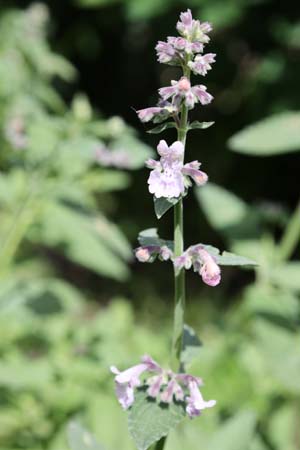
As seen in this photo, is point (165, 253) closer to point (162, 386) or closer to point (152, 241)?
point (152, 241)

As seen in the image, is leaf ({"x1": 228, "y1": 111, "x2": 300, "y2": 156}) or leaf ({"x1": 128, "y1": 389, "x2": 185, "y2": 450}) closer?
leaf ({"x1": 128, "y1": 389, "x2": 185, "y2": 450})

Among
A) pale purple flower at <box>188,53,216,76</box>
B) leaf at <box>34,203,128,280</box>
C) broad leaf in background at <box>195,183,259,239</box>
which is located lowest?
pale purple flower at <box>188,53,216,76</box>

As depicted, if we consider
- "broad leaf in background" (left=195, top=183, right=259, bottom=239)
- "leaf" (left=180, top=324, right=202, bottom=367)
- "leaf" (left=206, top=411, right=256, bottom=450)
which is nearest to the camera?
"leaf" (left=180, top=324, right=202, bottom=367)

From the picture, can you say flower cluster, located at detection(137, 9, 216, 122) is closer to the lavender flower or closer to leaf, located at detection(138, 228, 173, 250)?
leaf, located at detection(138, 228, 173, 250)

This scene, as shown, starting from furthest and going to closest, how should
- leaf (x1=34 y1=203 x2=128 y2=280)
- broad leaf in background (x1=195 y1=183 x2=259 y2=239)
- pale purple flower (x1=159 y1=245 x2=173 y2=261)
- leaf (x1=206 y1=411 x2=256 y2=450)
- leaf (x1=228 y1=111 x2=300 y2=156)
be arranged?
broad leaf in background (x1=195 y1=183 x2=259 y2=239) → leaf (x1=34 y1=203 x2=128 y2=280) → leaf (x1=228 y1=111 x2=300 y2=156) → leaf (x1=206 y1=411 x2=256 y2=450) → pale purple flower (x1=159 y1=245 x2=173 y2=261)

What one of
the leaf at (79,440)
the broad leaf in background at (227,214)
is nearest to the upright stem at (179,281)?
the leaf at (79,440)

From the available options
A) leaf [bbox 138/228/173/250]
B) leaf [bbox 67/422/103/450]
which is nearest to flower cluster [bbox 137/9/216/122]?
leaf [bbox 138/228/173/250]
